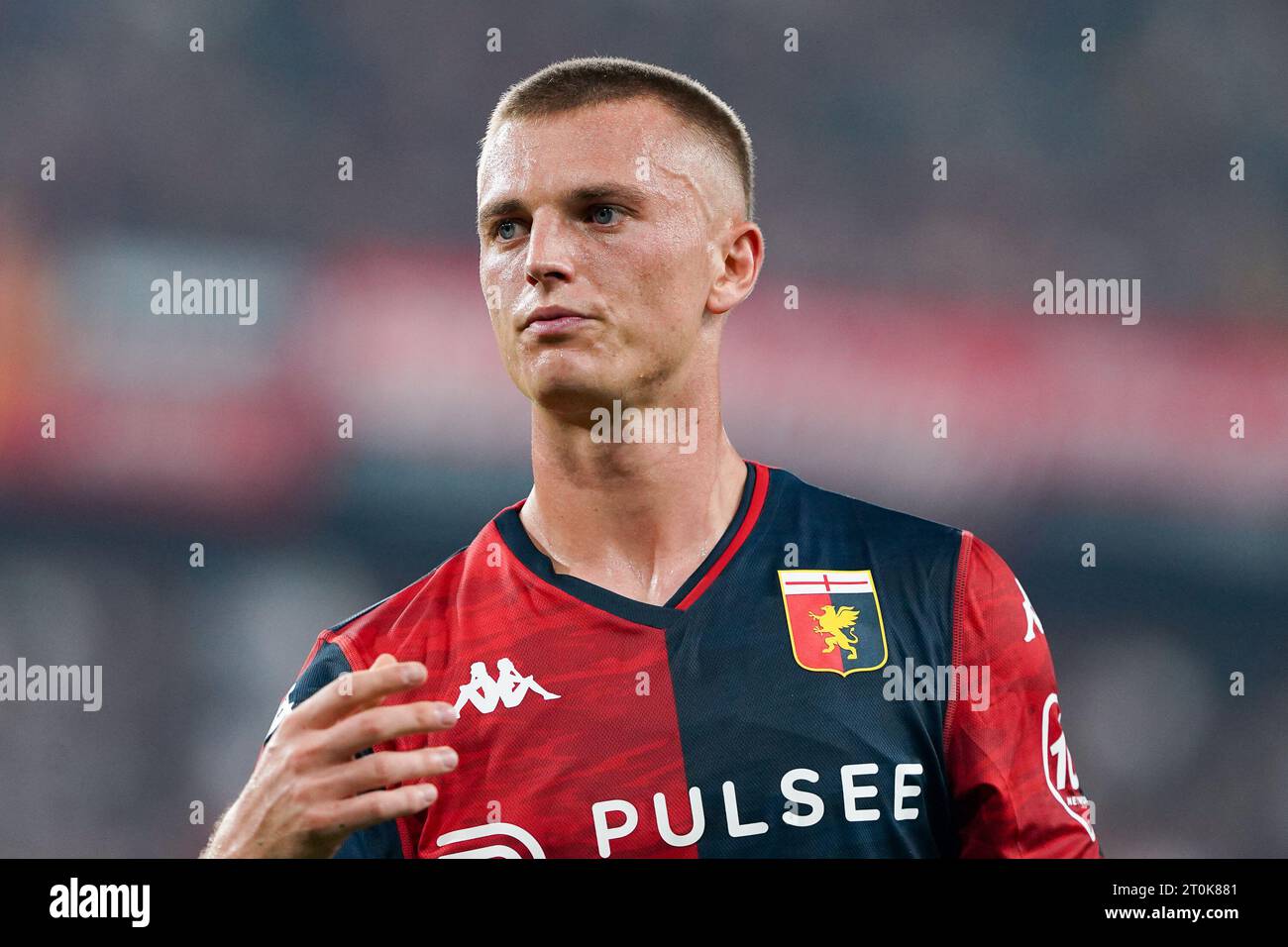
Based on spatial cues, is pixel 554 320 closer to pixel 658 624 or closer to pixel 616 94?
pixel 616 94

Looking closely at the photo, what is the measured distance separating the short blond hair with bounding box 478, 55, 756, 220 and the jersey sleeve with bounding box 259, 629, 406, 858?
137 cm

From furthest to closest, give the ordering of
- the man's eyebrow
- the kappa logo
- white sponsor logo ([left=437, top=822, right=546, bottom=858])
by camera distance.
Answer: the man's eyebrow
the kappa logo
white sponsor logo ([left=437, top=822, right=546, bottom=858])

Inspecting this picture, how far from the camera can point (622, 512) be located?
3314 mm

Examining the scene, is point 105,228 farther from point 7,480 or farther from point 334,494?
point 334,494

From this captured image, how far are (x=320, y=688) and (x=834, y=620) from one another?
1.23 meters

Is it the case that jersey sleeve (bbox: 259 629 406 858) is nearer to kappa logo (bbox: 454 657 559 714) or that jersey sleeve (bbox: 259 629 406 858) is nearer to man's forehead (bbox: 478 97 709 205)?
kappa logo (bbox: 454 657 559 714)

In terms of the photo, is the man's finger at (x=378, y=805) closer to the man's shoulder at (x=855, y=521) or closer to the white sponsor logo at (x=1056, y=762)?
the man's shoulder at (x=855, y=521)

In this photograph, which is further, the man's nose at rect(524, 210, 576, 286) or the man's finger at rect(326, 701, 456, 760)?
the man's nose at rect(524, 210, 576, 286)

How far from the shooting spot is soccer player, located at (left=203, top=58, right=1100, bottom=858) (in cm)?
300

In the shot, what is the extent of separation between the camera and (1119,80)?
6.43m

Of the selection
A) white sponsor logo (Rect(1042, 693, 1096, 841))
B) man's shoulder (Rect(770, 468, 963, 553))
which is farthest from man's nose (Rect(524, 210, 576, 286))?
white sponsor logo (Rect(1042, 693, 1096, 841))

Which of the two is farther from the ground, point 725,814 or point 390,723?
point 390,723

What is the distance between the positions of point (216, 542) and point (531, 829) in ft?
12.5

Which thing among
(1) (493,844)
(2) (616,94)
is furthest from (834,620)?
(2) (616,94)
